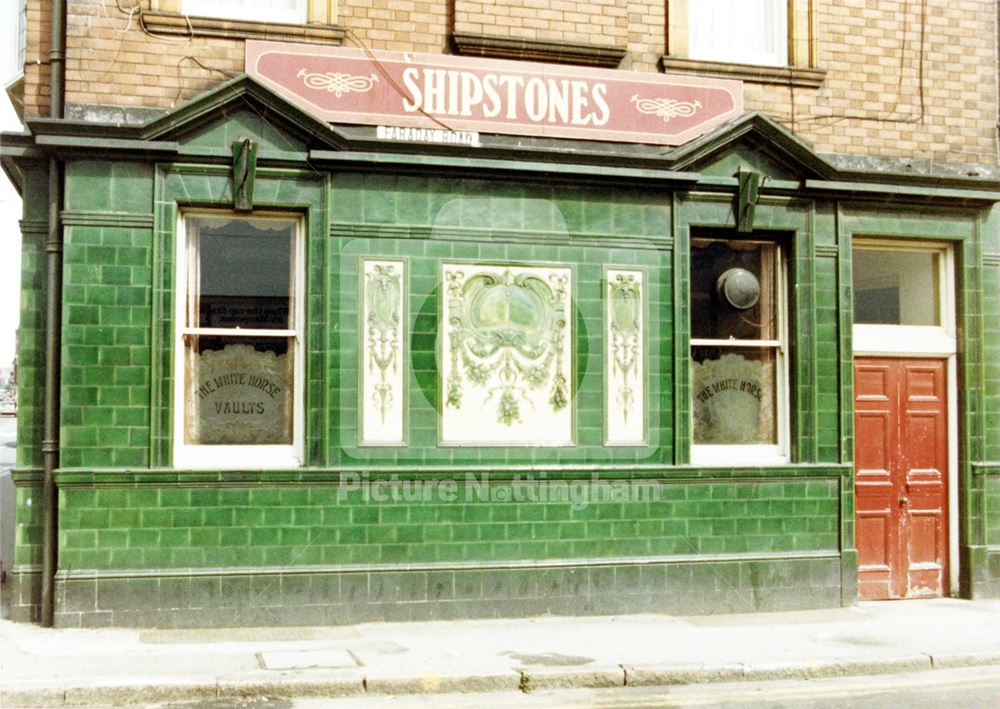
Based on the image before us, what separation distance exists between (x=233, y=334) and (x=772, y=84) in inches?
224

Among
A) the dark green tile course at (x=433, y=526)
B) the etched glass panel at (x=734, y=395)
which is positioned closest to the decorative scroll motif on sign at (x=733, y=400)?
the etched glass panel at (x=734, y=395)

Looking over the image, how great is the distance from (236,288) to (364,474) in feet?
6.40

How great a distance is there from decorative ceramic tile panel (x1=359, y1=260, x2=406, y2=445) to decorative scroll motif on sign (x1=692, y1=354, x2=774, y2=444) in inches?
113

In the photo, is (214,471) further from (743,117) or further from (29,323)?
(743,117)

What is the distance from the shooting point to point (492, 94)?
10.1 m

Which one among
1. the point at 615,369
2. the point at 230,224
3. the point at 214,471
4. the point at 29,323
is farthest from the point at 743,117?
the point at 29,323

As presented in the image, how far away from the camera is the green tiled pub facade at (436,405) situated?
Result: 364 inches

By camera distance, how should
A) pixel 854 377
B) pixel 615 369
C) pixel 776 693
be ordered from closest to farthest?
pixel 776 693, pixel 615 369, pixel 854 377

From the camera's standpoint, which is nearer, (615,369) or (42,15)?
(42,15)

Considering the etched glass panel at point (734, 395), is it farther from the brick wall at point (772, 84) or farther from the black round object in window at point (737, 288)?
the brick wall at point (772, 84)

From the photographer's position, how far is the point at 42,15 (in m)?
9.57

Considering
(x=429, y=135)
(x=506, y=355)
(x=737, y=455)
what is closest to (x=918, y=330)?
(x=737, y=455)

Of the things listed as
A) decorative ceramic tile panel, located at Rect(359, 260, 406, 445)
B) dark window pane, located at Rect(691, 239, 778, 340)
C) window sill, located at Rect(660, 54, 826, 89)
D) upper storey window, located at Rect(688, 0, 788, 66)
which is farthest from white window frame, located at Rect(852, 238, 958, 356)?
decorative ceramic tile panel, located at Rect(359, 260, 406, 445)

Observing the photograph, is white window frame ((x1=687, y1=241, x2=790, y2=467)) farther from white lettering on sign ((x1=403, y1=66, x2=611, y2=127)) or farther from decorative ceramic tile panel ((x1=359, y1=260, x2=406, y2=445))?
decorative ceramic tile panel ((x1=359, y1=260, x2=406, y2=445))
